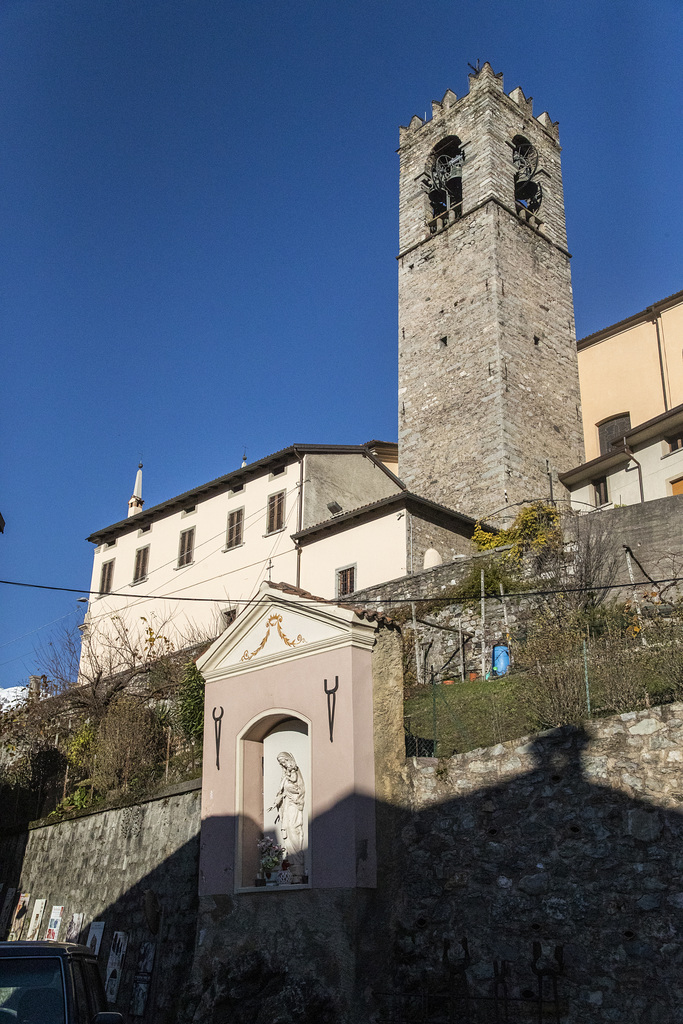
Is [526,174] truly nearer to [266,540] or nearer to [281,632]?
[266,540]

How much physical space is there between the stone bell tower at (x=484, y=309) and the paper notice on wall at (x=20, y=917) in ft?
45.9

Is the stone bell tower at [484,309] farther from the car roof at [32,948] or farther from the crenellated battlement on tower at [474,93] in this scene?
the car roof at [32,948]

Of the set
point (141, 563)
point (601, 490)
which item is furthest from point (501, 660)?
point (141, 563)

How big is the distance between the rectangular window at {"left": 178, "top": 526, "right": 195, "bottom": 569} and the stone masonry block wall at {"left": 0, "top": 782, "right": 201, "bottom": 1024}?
41.8 ft

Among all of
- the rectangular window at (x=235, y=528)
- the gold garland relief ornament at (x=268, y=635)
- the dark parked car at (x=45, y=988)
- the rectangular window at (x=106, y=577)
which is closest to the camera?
the dark parked car at (x=45, y=988)

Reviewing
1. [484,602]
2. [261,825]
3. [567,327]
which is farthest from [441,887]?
[567,327]

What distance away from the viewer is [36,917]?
1552cm

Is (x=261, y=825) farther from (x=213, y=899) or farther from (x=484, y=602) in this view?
(x=484, y=602)

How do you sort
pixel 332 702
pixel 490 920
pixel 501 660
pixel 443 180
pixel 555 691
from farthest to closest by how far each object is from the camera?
pixel 443 180, pixel 501 660, pixel 332 702, pixel 555 691, pixel 490 920

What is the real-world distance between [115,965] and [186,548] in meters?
16.7

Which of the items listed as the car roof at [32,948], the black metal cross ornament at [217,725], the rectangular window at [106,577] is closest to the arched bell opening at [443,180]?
the rectangular window at [106,577]

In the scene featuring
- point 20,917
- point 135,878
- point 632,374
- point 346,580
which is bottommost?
point 20,917

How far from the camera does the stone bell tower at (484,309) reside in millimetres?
25359

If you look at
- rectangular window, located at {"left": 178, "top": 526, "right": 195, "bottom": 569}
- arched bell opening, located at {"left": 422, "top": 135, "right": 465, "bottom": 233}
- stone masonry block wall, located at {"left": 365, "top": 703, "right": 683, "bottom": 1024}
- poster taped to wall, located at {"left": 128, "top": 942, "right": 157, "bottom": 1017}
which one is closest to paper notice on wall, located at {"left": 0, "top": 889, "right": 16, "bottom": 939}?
poster taped to wall, located at {"left": 128, "top": 942, "right": 157, "bottom": 1017}
